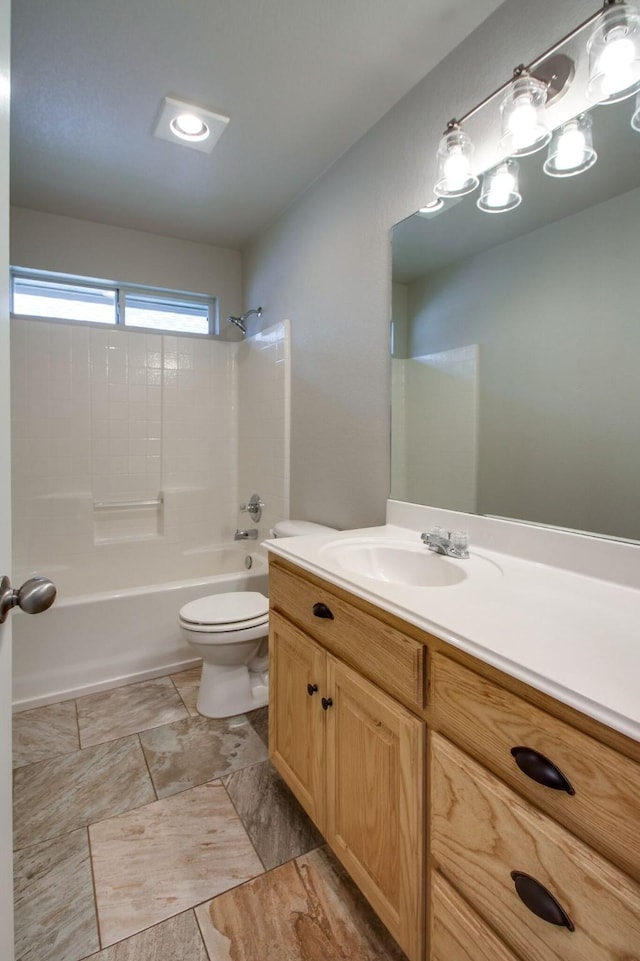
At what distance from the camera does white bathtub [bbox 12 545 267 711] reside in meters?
2.02

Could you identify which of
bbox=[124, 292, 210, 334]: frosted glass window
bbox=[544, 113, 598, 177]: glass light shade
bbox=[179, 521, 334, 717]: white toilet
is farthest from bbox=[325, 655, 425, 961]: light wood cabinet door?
bbox=[124, 292, 210, 334]: frosted glass window

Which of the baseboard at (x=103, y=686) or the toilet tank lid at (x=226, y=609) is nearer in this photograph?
the toilet tank lid at (x=226, y=609)

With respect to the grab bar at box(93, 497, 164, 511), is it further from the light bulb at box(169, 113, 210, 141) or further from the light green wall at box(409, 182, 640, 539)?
the light green wall at box(409, 182, 640, 539)

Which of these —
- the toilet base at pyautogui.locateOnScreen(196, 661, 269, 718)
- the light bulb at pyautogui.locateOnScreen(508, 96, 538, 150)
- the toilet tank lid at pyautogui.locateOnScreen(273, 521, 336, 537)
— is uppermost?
the light bulb at pyautogui.locateOnScreen(508, 96, 538, 150)

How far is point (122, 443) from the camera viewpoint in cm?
281

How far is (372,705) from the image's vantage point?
3.19 ft

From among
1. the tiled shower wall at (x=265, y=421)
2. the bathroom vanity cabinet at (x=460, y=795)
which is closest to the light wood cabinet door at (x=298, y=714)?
the bathroom vanity cabinet at (x=460, y=795)

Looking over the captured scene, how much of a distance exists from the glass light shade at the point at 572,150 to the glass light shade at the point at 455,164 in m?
0.25

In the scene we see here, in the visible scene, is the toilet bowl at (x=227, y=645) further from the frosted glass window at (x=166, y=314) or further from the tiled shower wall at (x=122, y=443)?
the frosted glass window at (x=166, y=314)

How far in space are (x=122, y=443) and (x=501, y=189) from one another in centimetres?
241

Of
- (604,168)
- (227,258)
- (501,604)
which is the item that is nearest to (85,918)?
(501,604)

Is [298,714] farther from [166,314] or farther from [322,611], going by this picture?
[166,314]

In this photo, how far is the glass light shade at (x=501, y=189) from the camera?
1256 millimetres

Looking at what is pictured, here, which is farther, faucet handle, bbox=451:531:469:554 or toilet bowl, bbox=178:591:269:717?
toilet bowl, bbox=178:591:269:717
